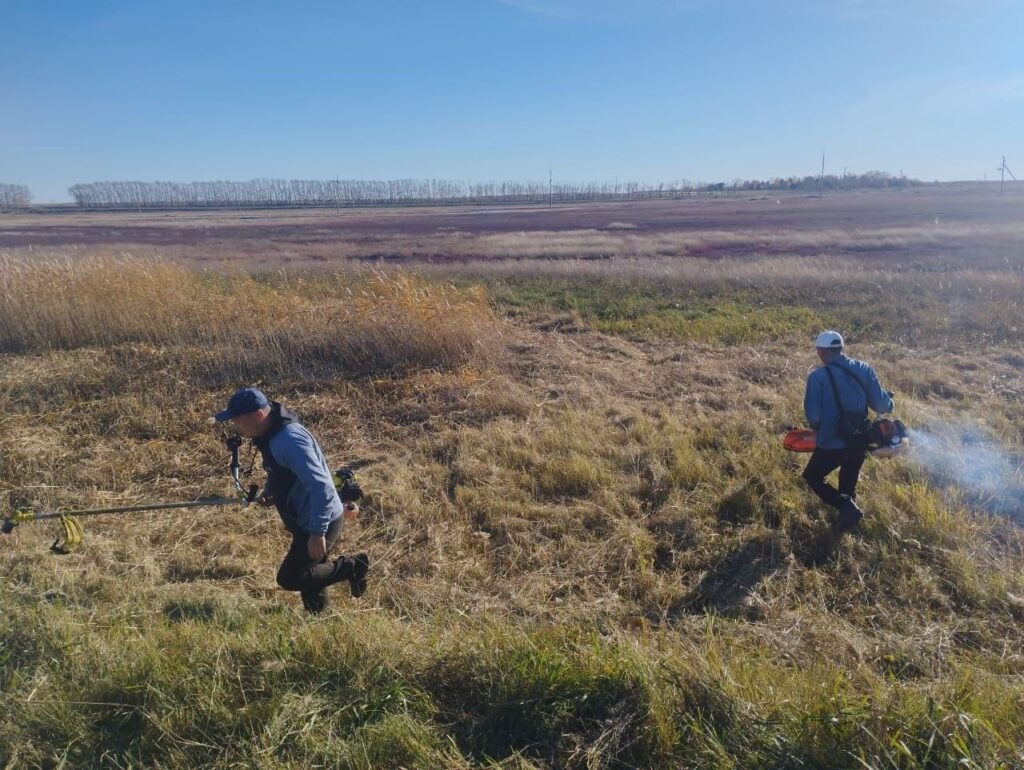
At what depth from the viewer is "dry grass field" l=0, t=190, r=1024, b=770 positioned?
2613mm

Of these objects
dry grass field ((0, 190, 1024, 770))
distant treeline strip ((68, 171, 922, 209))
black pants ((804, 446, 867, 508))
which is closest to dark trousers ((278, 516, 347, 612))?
dry grass field ((0, 190, 1024, 770))

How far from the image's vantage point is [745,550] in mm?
4539

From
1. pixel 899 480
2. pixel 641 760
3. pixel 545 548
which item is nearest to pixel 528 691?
pixel 641 760

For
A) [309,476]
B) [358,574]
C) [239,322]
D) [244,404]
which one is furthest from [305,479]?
[239,322]

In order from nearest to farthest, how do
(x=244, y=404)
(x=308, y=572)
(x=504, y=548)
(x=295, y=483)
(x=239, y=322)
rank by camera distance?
(x=244, y=404) → (x=295, y=483) → (x=308, y=572) → (x=504, y=548) → (x=239, y=322)

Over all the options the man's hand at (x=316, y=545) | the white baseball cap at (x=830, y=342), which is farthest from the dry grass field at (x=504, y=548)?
the white baseball cap at (x=830, y=342)

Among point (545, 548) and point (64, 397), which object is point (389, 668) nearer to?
point (545, 548)

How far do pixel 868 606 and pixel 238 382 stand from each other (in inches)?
291

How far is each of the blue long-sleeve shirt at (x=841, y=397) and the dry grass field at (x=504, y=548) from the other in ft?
2.42

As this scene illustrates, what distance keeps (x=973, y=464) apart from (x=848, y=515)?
5.76 feet

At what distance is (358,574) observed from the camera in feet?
13.0

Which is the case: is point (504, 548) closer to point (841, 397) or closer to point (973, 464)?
point (841, 397)

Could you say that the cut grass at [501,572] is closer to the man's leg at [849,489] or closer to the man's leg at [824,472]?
the man's leg at [849,489]

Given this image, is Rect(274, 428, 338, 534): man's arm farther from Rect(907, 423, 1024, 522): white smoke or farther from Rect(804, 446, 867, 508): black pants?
Rect(907, 423, 1024, 522): white smoke
